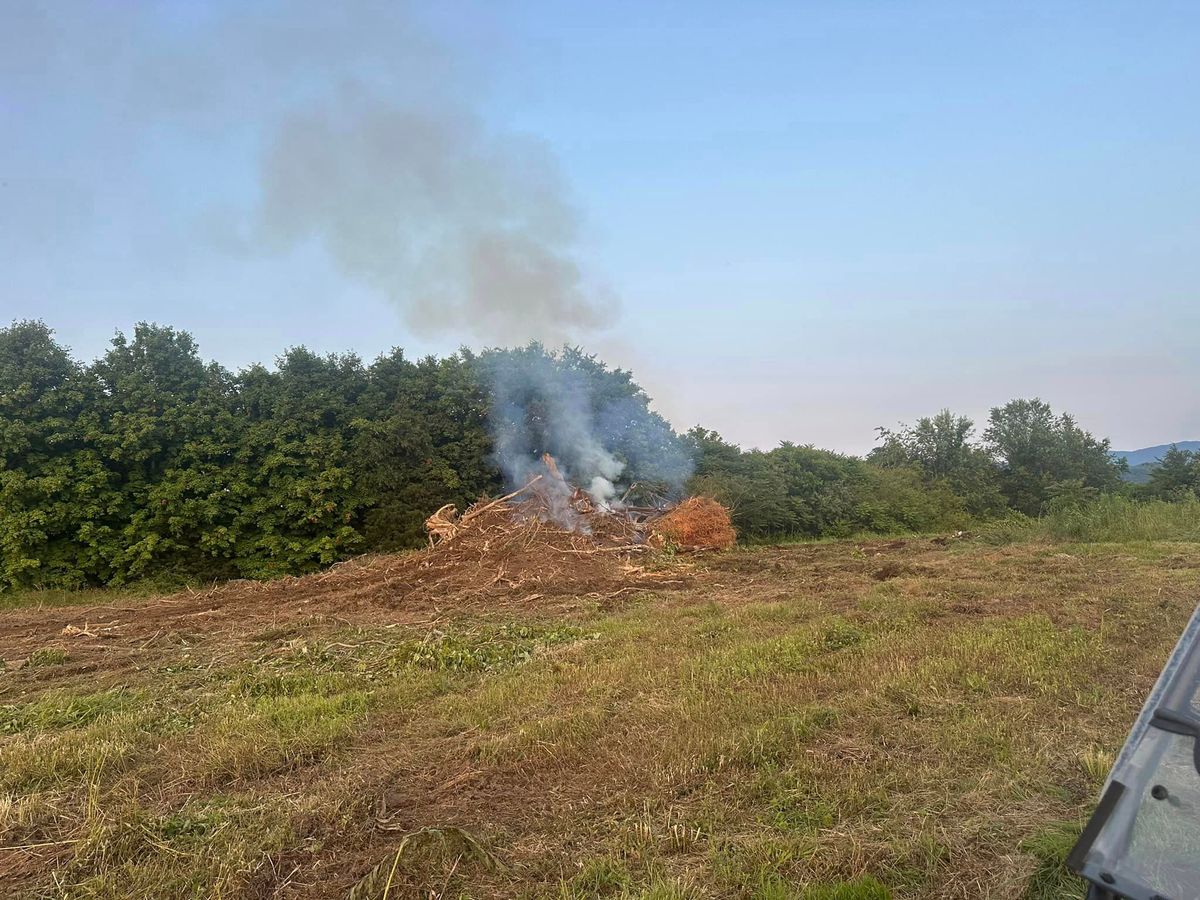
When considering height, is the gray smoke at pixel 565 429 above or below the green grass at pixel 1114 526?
above

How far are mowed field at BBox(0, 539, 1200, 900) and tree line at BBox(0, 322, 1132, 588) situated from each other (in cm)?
847

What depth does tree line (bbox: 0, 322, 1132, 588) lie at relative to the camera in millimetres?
15109

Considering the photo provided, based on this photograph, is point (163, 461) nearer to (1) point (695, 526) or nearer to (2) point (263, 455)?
(2) point (263, 455)

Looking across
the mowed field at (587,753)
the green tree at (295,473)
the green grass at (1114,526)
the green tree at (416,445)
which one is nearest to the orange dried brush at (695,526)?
the green tree at (416,445)

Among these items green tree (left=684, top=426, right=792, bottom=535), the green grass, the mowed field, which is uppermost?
green tree (left=684, top=426, right=792, bottom=535)

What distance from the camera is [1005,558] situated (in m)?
12.7

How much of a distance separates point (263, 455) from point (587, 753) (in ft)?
51.0

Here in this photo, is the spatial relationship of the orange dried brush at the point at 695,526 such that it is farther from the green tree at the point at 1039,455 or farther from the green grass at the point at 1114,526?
the green tree at the point at 1039,455

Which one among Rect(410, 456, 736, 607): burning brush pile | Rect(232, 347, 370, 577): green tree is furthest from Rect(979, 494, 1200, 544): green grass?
Rect(232, 347, 370, 577): green tree

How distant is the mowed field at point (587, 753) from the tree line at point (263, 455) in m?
8.47

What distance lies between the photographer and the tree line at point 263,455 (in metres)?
15.1

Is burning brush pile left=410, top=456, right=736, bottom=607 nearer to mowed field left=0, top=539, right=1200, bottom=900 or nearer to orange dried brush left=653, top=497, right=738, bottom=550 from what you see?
orange dried brush left=653, top=497, right=738, bottom=550

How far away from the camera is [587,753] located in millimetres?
4176

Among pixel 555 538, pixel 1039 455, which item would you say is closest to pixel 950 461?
pixel 1039 455
